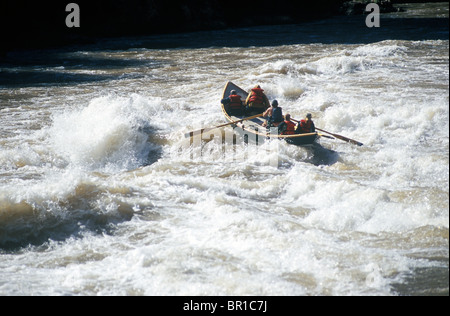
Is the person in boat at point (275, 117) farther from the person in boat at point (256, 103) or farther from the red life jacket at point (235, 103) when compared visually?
the red life jacket at point (235, 103)

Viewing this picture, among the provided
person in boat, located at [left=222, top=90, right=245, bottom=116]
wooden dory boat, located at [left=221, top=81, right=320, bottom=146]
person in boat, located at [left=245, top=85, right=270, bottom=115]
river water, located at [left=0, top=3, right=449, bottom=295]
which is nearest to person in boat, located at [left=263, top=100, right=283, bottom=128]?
wooden dory boat, located at [left=221, top=81, right=320, bottom=146]

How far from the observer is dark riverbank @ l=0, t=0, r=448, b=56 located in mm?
26188

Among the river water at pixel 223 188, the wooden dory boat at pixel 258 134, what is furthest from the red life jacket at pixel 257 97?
the river water at pixel 223 188

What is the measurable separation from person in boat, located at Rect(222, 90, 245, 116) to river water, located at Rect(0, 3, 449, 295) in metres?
0.59

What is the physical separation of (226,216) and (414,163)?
12.9ft

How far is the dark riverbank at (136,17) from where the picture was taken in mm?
26188

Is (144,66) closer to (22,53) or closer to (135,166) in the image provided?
(22,53)

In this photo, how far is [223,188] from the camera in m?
8.22

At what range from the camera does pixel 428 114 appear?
10.5 metres

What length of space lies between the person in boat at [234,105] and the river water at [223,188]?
0.59 metres

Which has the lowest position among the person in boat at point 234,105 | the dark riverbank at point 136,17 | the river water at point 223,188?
the river water at point 223,188

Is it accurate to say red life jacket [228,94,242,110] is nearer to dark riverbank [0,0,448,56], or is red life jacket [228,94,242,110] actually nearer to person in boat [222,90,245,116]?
person in boat [222,90,245,116]

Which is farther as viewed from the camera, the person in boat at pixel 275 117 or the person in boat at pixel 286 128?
the person in boat at pixel 275 117

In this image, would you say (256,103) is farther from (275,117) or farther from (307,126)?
(307,126)
